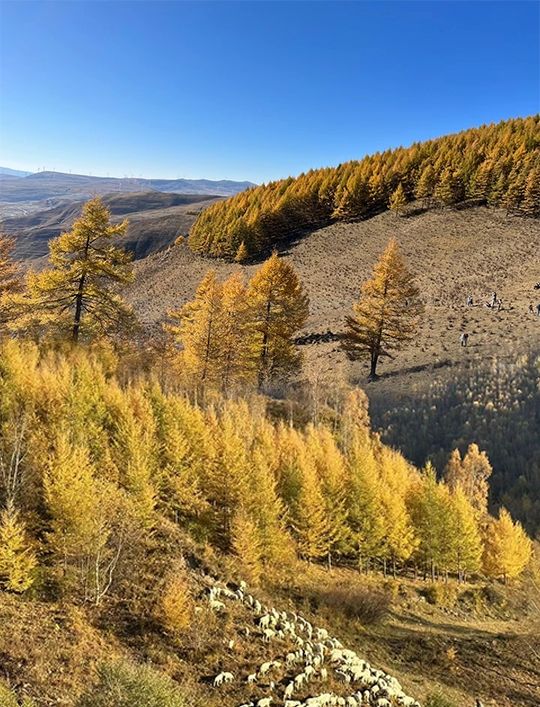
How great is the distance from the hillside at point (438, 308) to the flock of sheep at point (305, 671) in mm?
24207

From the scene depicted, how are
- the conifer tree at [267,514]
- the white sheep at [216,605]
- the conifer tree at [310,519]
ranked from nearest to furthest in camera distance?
the white sheep at [216,605] → the conifer tree at [267,514] → the conifer tree at [310,519]

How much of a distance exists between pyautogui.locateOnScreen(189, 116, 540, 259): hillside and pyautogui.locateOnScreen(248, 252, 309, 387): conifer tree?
56.1 meters

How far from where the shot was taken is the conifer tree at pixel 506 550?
92.1 feet

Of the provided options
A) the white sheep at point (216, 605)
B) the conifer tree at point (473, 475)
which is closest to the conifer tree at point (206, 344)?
the white sheep at point (216, 605)

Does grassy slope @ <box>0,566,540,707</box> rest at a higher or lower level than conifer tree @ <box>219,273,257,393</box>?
lower

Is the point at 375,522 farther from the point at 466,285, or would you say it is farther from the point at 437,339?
the point at 466,285

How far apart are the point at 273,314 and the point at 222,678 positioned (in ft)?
87.7

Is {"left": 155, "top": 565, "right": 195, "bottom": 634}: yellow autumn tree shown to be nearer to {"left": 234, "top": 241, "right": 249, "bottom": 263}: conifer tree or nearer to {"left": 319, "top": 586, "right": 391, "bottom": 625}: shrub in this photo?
{"left": 319, "top": 586, "right": 391, "bottom": 625}: shrub

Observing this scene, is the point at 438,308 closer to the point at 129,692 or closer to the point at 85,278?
the point at 85,278

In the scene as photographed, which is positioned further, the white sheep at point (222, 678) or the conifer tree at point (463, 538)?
the conifer tree at point (463, 538)

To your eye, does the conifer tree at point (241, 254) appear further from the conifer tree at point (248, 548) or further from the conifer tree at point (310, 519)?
the conifer tree at point (248, 548)

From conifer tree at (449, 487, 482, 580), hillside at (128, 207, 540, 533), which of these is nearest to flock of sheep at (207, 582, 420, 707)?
conifer tree at (449, 487, 482, 580)

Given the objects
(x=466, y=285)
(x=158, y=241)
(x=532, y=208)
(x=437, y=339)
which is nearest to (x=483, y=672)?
(x=437, y=339)

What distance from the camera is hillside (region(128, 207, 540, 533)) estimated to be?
38.7 meters
